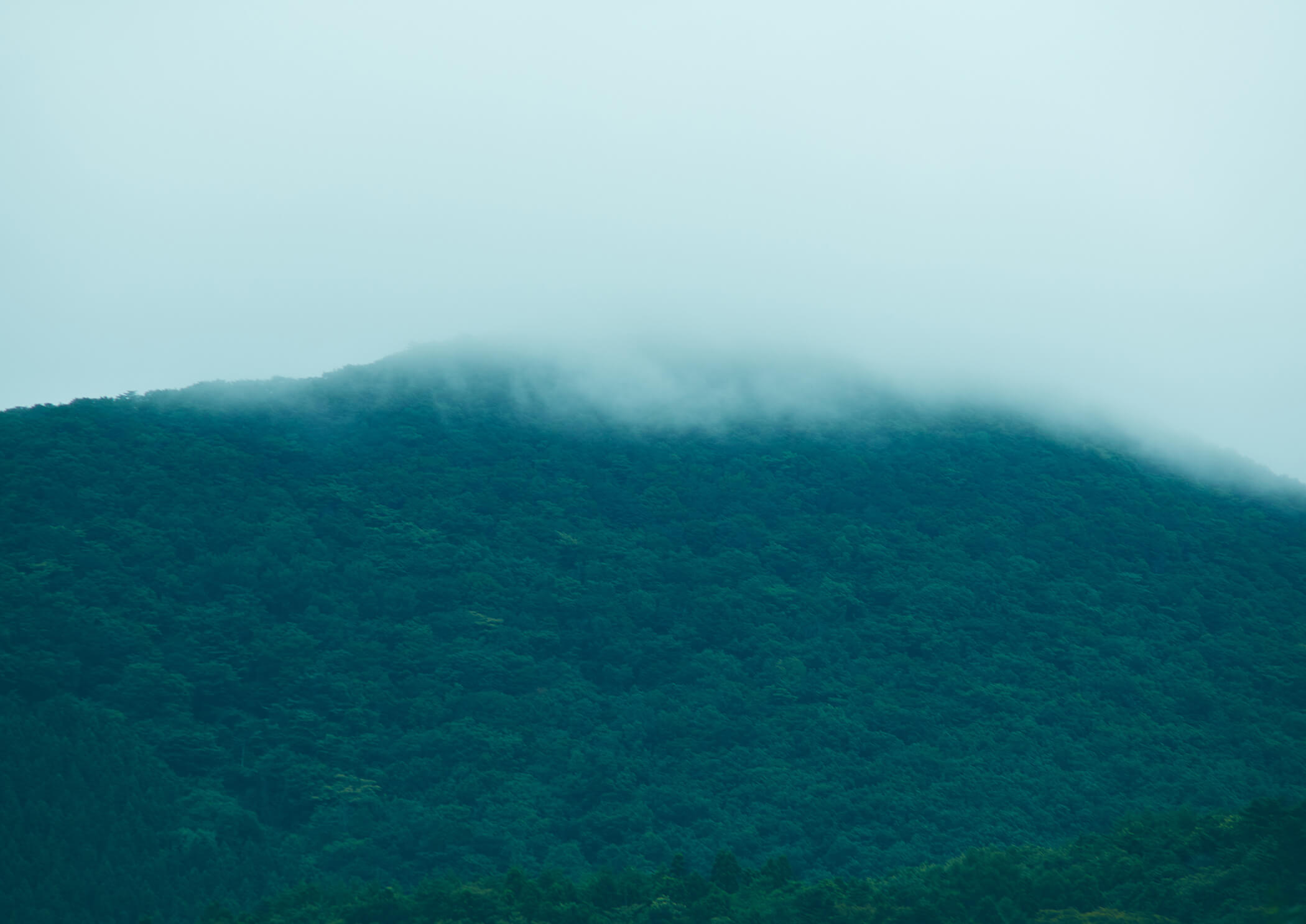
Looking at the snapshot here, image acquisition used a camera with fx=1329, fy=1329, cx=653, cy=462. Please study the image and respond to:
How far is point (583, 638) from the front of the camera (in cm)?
4169

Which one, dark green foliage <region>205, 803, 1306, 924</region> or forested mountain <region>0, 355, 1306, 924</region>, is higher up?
forested mountain <region>0, 355, 1306, 924</region>

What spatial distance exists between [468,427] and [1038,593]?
2128 cm

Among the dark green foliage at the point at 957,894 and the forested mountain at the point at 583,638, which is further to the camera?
the forested mountain at the point at 583,638

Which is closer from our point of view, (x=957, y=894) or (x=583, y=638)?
(x=957, y=894)

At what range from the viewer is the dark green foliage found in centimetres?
2503

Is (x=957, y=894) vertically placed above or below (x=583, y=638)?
below

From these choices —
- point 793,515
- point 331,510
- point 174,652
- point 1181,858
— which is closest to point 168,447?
point 331,510

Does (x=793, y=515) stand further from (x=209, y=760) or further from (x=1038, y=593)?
(x=209, y=760)

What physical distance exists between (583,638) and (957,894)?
17564 mm

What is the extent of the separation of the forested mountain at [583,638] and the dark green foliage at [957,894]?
440 centimetres

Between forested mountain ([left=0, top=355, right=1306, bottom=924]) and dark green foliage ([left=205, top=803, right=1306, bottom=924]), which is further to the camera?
forested mountain ([left=0, top=355, right=1306, bottom=924])

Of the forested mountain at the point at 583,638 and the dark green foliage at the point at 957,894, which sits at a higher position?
the forested mountain at the point at 583,638

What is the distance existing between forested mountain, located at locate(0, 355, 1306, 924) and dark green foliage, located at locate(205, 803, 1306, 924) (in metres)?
4.40

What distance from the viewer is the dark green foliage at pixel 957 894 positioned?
2503 cm
